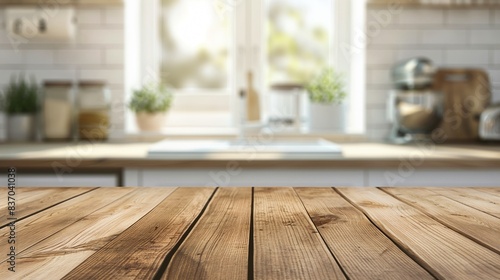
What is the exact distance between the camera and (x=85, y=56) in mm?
2598

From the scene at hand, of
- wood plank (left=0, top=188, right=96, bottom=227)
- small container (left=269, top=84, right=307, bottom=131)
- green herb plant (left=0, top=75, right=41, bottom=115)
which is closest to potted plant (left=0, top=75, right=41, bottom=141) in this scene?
green herb plant (left=0, top=75, right=41, bottom=115)

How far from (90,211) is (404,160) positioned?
121 cm

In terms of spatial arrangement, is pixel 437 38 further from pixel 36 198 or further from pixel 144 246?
pixel 144 246

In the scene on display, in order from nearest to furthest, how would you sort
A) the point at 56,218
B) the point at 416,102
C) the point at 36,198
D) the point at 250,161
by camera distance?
the point at 56,218 → the point at 36,198 → the point at 250,161 → the point at 416,102

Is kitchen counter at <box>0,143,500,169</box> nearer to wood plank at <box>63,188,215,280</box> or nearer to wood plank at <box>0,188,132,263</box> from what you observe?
wood plank at <box>0,188,132,263</box>

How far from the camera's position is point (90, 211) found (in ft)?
2.97

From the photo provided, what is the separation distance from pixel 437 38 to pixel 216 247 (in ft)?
7.16

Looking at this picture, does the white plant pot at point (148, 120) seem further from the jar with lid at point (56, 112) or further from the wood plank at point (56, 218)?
the wood plank at point (56, 218)

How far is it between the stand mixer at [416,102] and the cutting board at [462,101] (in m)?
0.04

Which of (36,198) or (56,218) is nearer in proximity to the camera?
(56,218)

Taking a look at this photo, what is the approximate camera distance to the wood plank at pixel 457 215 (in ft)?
2.40

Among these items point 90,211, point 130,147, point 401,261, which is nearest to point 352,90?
point 130,147

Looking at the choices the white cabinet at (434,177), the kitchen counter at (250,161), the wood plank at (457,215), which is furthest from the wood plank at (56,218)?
the white cabinet at (434,177)

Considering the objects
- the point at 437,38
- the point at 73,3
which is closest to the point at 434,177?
the point at 437,38
